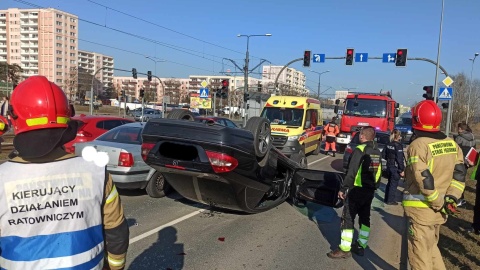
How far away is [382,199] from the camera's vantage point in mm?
8781

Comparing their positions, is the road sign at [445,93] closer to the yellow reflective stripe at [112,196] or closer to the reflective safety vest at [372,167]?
the reflective safety vest at [372,167]

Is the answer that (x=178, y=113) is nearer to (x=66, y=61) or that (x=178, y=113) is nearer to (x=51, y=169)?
(x=51, y=169)

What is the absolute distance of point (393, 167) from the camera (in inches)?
326

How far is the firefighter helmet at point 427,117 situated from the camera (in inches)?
139

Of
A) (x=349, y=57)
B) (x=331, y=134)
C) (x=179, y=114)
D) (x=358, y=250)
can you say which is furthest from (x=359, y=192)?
(x=349, y=57)

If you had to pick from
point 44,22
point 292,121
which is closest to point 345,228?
point 292,121

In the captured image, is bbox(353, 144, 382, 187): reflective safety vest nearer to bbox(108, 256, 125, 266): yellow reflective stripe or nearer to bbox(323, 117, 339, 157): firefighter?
bbox(108, 256, 125, 266): yellow reflective stripe

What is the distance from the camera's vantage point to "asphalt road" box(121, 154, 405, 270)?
4.60m

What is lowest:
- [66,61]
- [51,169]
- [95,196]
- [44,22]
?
[95,196]

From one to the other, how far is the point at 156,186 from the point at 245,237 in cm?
292

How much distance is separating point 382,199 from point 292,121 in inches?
224

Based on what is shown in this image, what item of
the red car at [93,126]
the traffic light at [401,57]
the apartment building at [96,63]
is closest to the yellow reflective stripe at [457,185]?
the red car at [93,126]

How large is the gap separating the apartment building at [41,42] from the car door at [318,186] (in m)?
103

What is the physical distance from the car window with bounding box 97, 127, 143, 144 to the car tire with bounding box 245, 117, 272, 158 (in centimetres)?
345
